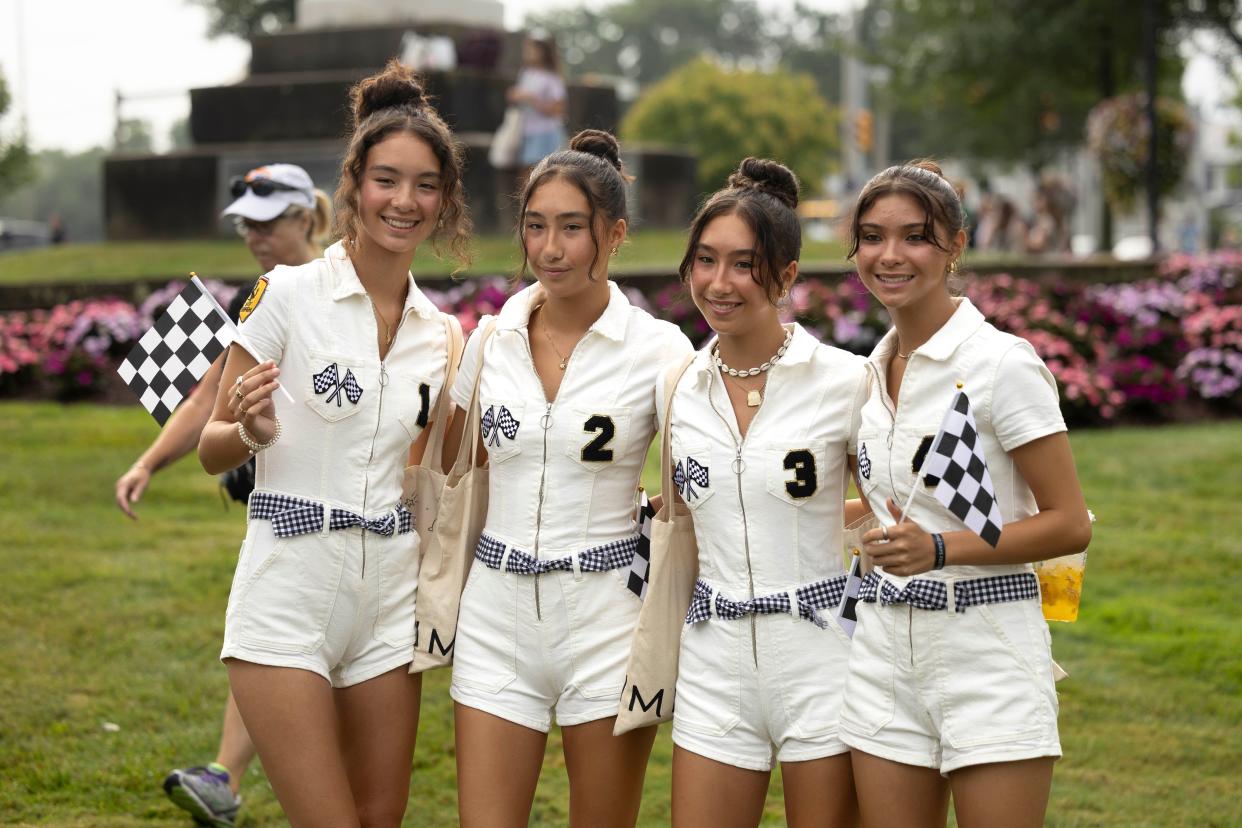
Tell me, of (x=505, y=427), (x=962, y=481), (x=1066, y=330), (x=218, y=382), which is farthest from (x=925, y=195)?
(x=1066, y=330)

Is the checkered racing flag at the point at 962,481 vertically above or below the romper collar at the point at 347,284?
below

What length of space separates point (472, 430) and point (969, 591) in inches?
62.4

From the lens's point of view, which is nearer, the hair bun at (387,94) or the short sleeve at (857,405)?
the short sleeve at (857,405)

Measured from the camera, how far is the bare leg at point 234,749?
5574mm

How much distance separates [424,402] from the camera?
4391 mm

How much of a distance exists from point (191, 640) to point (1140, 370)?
846 cm

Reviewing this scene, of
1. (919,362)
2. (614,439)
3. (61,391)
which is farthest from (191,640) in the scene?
(61,391)

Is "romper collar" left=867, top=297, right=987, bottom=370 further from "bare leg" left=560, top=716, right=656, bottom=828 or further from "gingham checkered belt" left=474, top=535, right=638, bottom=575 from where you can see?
"bare leg" left=560, top=716, right=656, bottom=828

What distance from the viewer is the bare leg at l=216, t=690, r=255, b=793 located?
18.3ft

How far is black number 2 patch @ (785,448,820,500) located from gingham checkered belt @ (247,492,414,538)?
1178 millimetres

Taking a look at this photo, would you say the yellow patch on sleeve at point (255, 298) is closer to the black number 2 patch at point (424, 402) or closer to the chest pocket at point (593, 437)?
the black number 2 patch at point (424, 402)

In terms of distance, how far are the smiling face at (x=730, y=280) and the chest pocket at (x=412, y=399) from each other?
0.87 m

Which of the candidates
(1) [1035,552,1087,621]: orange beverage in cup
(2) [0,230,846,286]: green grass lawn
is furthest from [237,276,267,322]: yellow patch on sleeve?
(2) [0,230,846,286]: green grass lawn

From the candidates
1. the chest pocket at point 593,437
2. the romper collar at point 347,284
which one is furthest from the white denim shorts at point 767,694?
the romper collar at point 347,284
